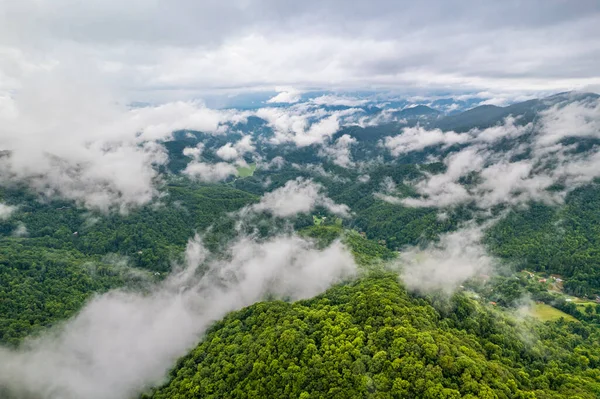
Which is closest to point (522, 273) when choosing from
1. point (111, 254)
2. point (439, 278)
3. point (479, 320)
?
point (439, 278)

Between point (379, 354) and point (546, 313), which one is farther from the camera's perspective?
point (546, 313)

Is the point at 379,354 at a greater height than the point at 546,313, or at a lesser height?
greater

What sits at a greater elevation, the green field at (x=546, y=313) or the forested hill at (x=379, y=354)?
the forested hill at (x=379, y=354)

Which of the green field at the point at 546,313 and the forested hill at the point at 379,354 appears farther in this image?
the green field at the point at 546,313

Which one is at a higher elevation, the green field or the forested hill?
the forested hill

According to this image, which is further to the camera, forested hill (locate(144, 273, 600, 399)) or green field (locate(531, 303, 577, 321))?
green field (locate(531, 303, 577, 321))
